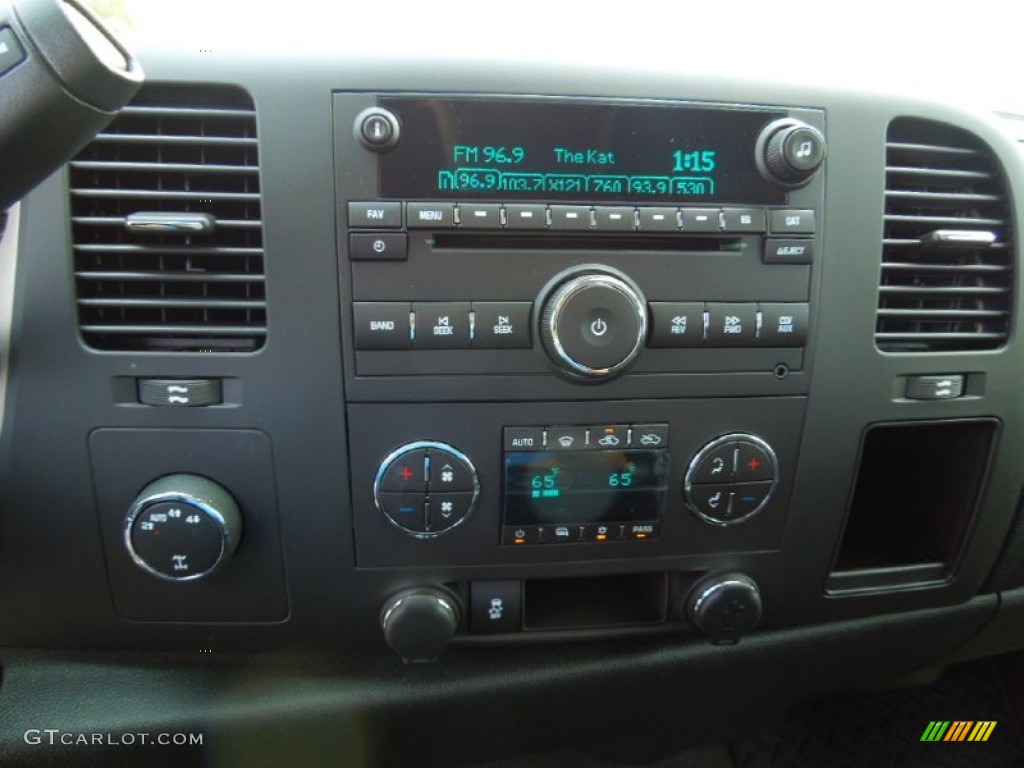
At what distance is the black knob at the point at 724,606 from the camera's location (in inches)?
38.8

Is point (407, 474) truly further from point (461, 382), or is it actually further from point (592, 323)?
point (592, 323)

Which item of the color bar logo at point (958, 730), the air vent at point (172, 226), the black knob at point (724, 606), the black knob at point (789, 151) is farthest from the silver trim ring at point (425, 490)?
the color bar logo at point (958, 730)

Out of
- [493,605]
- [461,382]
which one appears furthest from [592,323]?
[493,605]

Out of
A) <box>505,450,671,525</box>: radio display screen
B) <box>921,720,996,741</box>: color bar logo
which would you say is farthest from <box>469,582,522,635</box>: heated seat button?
<box>921,720,996,741</box>: color bar logo

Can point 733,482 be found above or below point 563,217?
below

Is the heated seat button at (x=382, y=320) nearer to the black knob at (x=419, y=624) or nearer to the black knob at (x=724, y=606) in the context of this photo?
the black knob at (x=419, y=624)

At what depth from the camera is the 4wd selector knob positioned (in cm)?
84

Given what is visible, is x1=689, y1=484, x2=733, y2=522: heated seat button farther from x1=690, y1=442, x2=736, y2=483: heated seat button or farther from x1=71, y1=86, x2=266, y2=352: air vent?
x1=71, y1=86, x2=266, y2=352: air vent

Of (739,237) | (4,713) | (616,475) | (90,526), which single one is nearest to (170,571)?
(90,526)

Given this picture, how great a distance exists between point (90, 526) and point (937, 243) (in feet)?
3.87

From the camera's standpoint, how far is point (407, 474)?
2.96 feet

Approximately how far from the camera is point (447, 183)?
84 centimetres

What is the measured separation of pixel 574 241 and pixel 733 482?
395 millimetres

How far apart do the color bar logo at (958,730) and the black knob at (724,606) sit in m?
0.97
